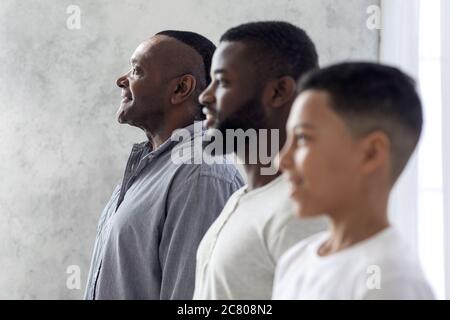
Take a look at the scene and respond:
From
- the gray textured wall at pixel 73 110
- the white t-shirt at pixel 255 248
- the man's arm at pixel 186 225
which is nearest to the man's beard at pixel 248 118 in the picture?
the white t-shirt at pixel 255 248

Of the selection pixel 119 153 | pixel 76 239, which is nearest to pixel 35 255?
pixel 76 239

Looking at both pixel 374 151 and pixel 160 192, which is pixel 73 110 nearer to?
pixel 160 192

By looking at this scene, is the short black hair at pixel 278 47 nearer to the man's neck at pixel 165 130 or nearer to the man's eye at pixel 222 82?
the man's eye at pixel 222 82

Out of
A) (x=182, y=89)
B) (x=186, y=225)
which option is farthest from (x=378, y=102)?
(x=182, y=89)

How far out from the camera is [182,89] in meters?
1.96

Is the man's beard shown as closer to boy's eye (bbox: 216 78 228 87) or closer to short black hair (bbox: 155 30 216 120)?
boy's eye (bbox: 216 78 228 87)

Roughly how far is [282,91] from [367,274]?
53 cm

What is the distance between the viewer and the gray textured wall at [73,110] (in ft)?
11.5

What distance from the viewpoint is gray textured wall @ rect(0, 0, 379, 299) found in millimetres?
3496

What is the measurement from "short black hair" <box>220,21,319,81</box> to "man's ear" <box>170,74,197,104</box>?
48 centimetres

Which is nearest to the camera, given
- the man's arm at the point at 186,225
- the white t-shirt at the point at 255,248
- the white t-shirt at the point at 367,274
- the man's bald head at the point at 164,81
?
the white t-shirt at the point at 367,274

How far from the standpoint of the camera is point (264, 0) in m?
3.51
